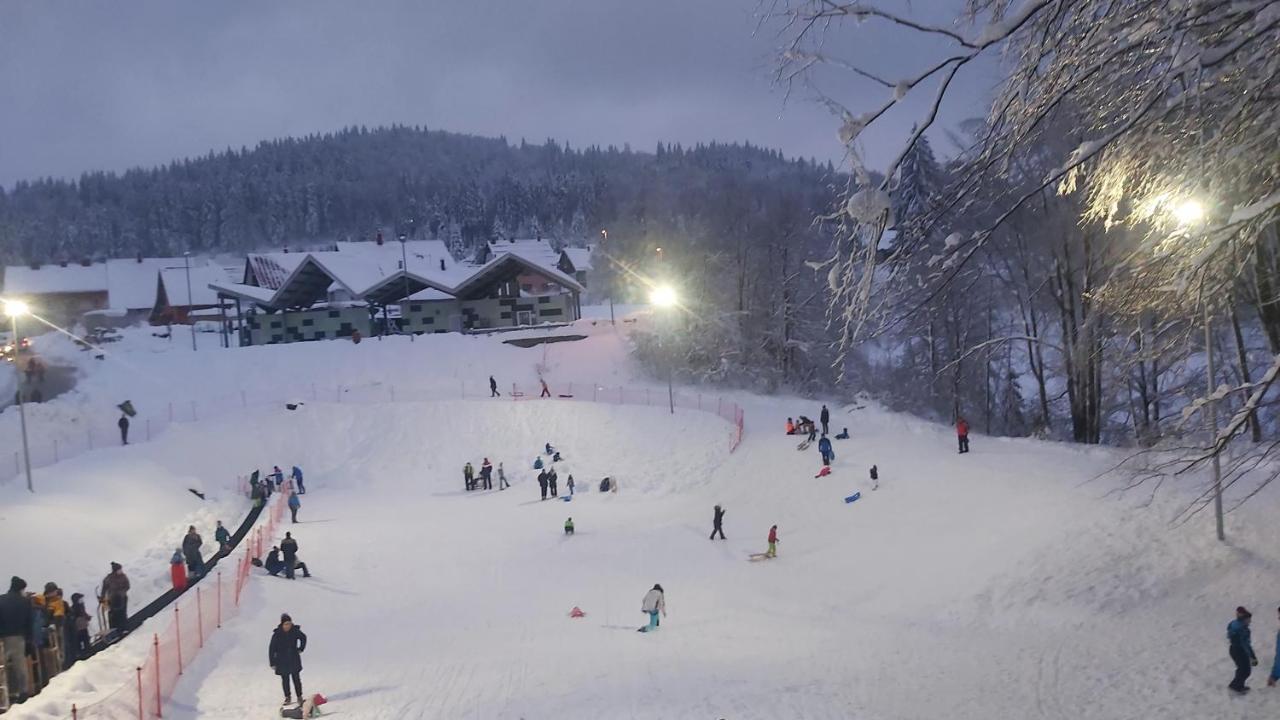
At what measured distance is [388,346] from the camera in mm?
50469

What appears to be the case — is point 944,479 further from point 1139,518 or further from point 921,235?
point 921,235

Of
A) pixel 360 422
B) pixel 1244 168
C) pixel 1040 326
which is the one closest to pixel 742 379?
pixel 1040 326

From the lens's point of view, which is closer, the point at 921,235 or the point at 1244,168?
the point at 921,235

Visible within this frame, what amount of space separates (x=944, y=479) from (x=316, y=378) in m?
35.9

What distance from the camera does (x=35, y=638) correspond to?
10820mm

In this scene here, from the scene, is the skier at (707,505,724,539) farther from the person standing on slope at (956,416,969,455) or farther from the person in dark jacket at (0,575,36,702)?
the person in dark jacket at (0,575,36,702)

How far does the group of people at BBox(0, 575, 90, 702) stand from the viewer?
1012 cm

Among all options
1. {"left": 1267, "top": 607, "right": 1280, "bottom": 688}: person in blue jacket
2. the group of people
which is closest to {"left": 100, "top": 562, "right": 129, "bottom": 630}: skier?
the group of people

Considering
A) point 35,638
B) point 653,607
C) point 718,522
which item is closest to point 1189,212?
point 653,607

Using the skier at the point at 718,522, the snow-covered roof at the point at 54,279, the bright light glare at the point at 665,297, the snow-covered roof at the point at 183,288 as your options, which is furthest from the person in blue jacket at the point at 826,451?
A: the snow-covered roof at the point at 54,279

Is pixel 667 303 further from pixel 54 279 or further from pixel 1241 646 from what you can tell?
pixel 54 279

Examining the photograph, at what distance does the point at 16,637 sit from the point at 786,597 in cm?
1392

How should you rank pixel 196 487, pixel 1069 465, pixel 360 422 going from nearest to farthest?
pixel 1069 465, pixel 196 487, pixel 360 422

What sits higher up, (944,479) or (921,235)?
(921,235)
